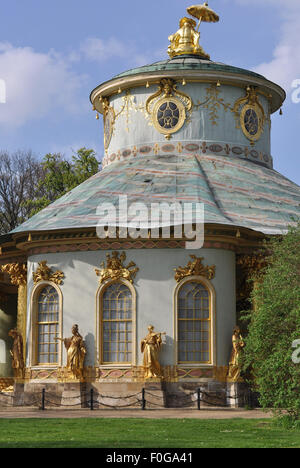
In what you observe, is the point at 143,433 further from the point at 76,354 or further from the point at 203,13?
the point at 203,13

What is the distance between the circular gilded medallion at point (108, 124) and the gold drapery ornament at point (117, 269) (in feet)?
29.2

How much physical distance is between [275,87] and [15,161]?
25.3 m

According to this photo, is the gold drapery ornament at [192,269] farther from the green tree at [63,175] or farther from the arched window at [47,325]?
the green tree at [63,175]

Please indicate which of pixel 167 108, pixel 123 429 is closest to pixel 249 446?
pixel 123 429

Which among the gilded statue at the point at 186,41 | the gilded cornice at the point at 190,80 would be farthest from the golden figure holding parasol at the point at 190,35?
the gilded cornice at the point at 190,80

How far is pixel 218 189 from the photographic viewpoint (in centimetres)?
3131

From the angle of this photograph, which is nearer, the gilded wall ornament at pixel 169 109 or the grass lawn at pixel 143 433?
the grass lawn at pixel 143 433

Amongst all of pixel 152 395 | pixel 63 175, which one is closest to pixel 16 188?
pixel 63 175

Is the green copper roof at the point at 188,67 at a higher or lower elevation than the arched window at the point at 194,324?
higher

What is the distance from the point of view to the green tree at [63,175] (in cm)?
4853

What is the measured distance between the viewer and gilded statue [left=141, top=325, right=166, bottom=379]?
27.5m

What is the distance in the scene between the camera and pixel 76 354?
92.6 ft

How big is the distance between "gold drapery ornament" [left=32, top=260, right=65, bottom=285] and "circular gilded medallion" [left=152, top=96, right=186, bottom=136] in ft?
25.9

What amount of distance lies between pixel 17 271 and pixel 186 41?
12.7m
